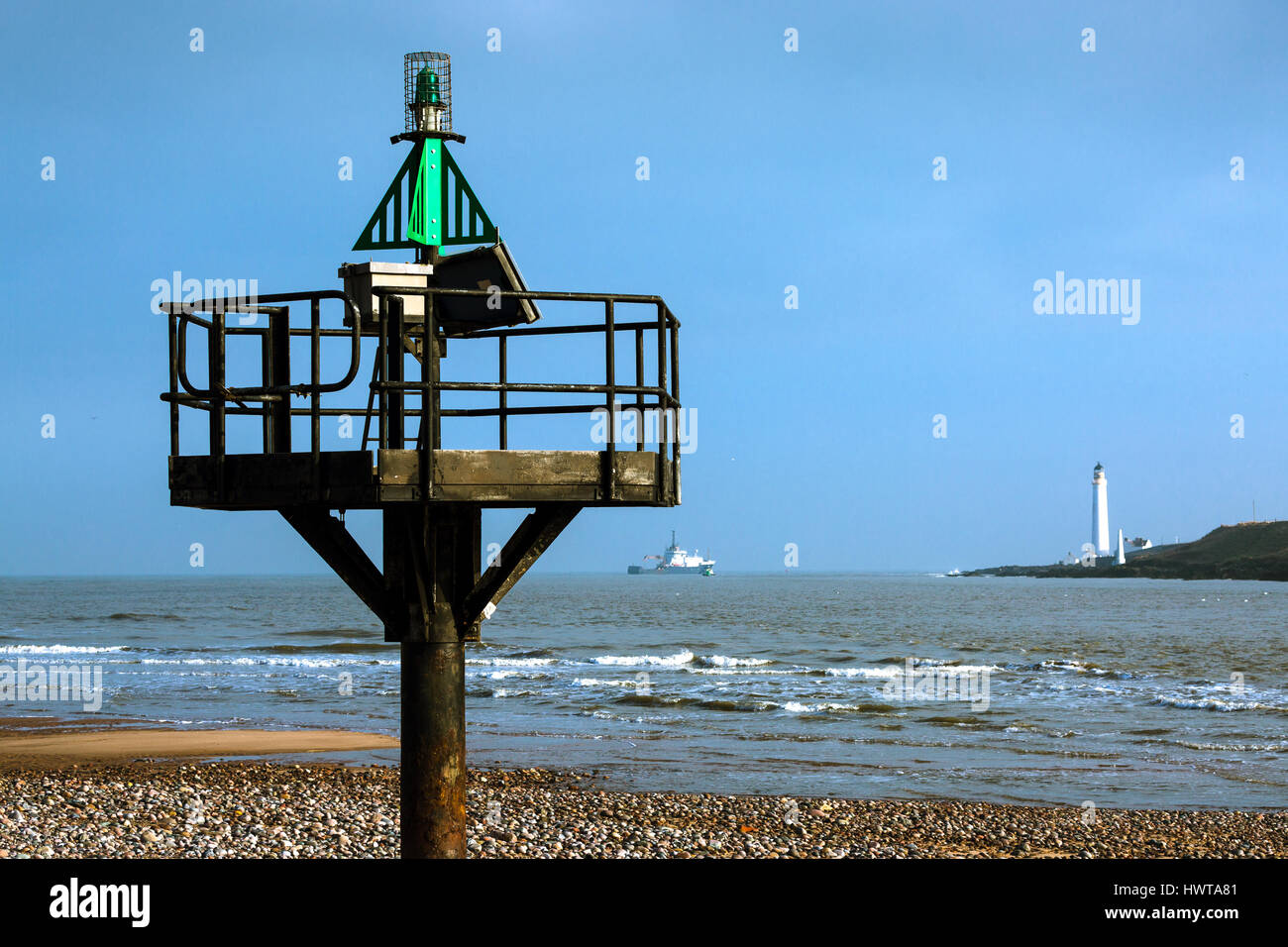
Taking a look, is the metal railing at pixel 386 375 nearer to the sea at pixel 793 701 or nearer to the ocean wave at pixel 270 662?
the sea at pixel 793 701

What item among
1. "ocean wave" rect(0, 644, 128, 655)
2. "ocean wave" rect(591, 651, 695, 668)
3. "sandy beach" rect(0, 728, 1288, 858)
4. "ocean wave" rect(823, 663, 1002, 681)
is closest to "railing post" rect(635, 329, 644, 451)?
"sandy beach" rect(0, 728, 1288, 858)

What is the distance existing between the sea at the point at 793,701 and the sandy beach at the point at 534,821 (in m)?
1.72

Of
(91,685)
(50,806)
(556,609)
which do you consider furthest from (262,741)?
(556,609)

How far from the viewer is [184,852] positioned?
1187 centimetres

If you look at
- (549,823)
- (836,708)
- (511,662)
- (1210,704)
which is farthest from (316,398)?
(511,662)

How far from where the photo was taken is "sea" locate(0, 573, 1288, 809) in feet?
64.8

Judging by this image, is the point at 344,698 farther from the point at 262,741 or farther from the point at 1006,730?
the point at 1006,730

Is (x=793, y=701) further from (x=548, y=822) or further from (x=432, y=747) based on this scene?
(x=432, y=747)

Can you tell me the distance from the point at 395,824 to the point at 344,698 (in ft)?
57.5

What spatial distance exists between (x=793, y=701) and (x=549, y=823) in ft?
58.0

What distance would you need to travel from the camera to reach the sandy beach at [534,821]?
12.6 metres

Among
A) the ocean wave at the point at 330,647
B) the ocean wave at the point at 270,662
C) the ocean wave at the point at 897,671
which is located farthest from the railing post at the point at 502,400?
the ocean wave at the point at 330,647

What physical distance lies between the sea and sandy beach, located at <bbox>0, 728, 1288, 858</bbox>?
5.63 ft

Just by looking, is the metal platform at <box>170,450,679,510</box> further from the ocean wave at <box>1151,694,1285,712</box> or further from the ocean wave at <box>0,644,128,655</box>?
the ocean wave at <box>0,644,128,655</box>
